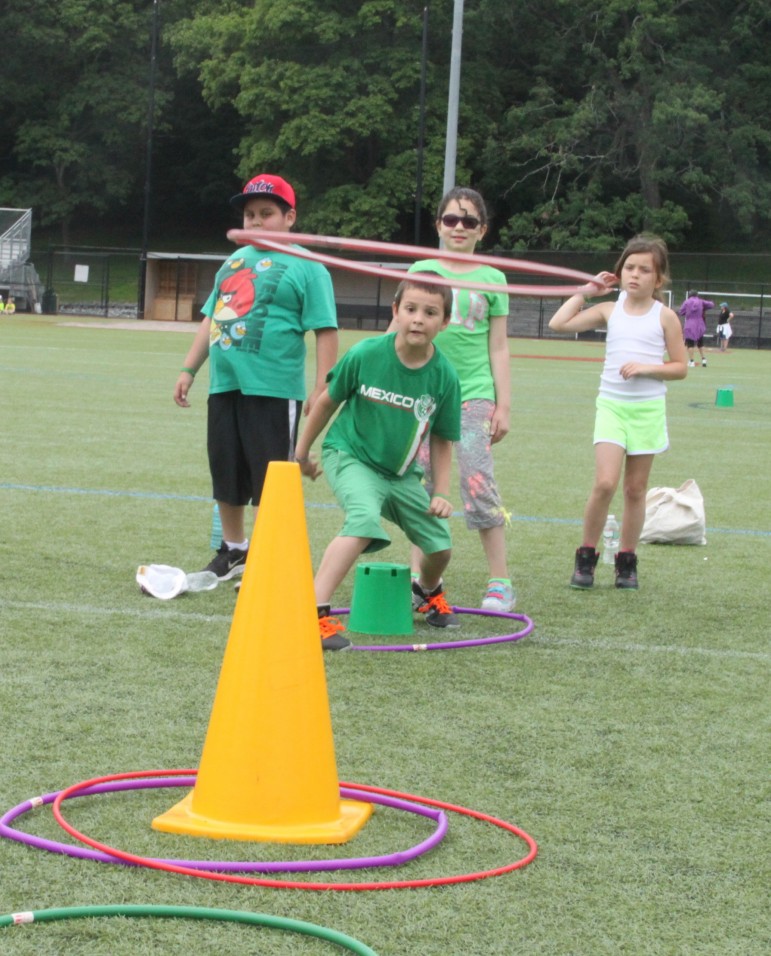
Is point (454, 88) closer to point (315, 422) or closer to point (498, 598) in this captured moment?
point (498, 598)

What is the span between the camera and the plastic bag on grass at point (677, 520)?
8.45m

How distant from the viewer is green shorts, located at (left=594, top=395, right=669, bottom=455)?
23.0ft

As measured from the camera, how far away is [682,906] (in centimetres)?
319

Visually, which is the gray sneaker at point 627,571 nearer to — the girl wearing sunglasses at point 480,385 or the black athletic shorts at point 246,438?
the girl wearing sunglasses at point 480,385

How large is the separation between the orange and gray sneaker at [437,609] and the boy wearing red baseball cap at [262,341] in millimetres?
890

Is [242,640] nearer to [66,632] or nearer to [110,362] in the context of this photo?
[66,632]

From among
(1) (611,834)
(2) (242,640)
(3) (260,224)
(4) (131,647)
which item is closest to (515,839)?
(1) (611,834)

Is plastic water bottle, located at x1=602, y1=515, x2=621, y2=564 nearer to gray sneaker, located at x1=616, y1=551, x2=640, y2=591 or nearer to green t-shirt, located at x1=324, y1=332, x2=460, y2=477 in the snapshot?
gray sneaker, located at x1=616, y1=551, x2=640, y2=591

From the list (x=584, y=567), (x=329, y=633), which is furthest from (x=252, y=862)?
(x=584, y=567)

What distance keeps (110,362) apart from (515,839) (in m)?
21.2

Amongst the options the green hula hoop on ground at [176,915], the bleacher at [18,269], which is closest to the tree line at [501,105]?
the bleacher at [18,269]

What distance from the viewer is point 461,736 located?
4.43 m

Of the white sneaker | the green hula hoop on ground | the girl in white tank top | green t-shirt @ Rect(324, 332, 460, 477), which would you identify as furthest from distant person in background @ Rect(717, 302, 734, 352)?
the green hula hoop on ground

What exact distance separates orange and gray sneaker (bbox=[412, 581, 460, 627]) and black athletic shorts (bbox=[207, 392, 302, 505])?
0.89 metres
